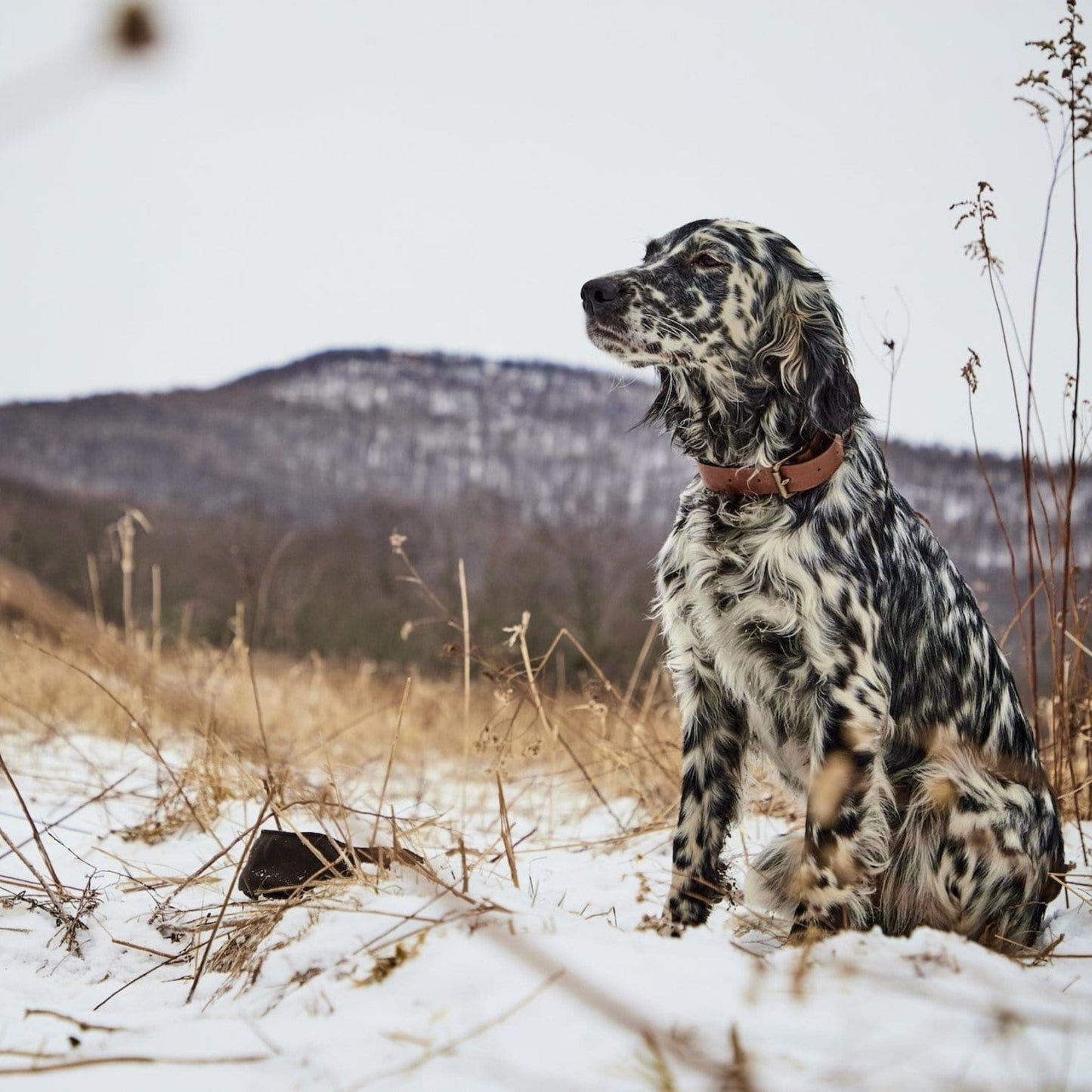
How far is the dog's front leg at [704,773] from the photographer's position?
2855 millimetres

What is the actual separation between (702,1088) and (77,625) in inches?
39.5

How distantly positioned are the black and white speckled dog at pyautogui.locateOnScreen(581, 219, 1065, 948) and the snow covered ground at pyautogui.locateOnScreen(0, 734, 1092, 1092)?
0.88 feet

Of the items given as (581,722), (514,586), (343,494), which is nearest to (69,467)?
(343,494)

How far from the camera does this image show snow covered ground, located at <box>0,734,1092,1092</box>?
1.32m

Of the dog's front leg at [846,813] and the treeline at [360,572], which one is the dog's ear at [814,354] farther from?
the treeline at [360,572]

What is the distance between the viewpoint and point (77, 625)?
2.11ft

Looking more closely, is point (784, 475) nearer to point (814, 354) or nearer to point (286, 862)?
point (814, 354)

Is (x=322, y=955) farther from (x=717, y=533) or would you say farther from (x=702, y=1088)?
(x=717, y=533)

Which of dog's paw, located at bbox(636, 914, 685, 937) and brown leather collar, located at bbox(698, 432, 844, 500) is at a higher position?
brown leather collar, located at bbox(698, 432, 844, 500)

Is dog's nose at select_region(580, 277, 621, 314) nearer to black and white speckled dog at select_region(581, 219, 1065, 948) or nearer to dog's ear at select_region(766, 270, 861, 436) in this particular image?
black and white speckled dog at select_region(581, 219, 1065, 948)

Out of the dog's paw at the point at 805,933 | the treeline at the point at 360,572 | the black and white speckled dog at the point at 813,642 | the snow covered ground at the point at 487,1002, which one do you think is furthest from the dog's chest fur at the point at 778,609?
the treeline at the point at 360,572

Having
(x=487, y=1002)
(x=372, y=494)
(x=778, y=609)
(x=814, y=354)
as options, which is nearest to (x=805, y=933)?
(x=778, y=609)

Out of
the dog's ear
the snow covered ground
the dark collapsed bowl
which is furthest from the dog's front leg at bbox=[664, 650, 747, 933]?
the dark collapsed bowl

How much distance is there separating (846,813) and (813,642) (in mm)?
439
